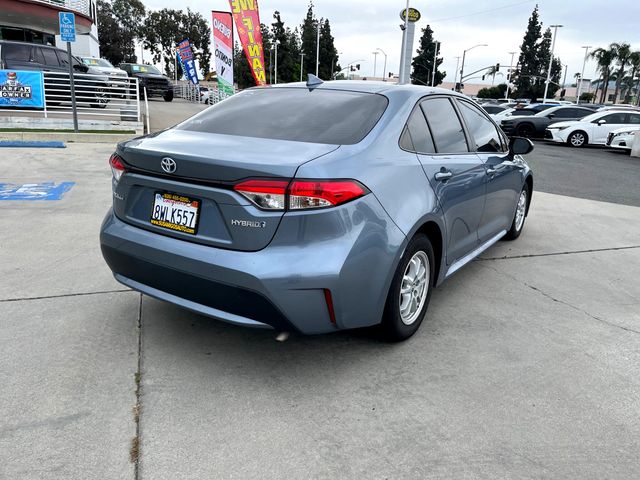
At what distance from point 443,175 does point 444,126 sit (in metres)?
0.56

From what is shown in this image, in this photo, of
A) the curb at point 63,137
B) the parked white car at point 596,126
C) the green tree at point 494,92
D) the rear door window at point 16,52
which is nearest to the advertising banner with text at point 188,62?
the rear door window at point 16,52

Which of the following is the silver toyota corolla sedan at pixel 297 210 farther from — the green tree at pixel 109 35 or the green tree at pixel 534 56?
the green tree at pixel 534 56

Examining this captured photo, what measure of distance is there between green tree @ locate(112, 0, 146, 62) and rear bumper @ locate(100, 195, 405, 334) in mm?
86223

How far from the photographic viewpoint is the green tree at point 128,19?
259 feet

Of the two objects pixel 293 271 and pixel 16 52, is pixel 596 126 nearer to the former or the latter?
pixel 16 52

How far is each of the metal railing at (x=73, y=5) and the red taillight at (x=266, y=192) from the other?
1215 inches

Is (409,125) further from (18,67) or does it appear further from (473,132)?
(18,67)

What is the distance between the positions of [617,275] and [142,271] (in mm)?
4324

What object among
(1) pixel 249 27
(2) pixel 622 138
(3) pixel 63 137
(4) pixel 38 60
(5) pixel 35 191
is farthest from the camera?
(1) pixel 249 27

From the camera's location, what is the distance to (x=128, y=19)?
263ft

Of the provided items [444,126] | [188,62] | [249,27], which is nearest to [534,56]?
[188,62]

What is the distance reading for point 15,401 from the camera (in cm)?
267

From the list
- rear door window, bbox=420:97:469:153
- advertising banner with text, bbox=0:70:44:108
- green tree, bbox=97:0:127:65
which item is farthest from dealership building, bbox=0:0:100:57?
green tree, bbox=97:0:127:65

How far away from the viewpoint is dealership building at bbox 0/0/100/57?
27359mm
